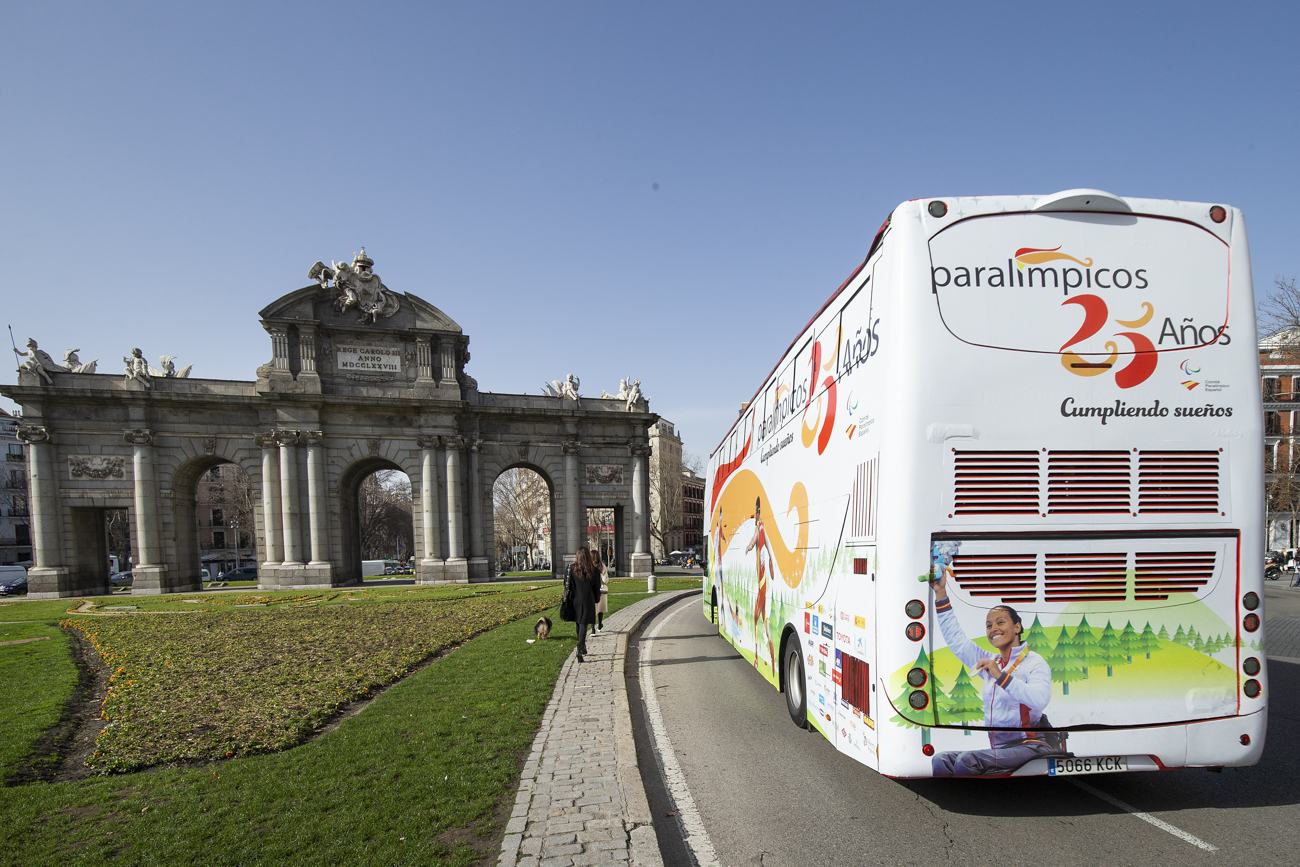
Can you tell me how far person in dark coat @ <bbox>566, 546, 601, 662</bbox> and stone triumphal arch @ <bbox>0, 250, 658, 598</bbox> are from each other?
25.7m

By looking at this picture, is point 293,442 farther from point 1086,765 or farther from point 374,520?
point 374,520

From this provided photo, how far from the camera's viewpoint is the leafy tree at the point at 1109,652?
484 cm

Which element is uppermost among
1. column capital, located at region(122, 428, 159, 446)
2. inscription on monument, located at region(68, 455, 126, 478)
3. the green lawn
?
column capital, located at region(122, 428, 159, 446)

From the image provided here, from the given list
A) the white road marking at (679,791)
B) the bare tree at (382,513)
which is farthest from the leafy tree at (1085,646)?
the bare tree at (382,513)

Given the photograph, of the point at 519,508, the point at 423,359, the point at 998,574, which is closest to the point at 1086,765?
the point at 998,574

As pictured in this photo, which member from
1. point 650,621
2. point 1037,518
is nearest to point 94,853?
point 1037,518

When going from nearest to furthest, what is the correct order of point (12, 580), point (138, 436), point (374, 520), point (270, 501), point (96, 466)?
point (138, 436), point (96, 466), point (270, 501), point (12, 580), point (374, 520)

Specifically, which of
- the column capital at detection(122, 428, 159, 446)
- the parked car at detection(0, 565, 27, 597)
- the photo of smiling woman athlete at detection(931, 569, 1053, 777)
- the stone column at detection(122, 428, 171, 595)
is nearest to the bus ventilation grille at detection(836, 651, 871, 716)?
the photo of smiling woman athlete at detection(931, 569, 1053, 777)

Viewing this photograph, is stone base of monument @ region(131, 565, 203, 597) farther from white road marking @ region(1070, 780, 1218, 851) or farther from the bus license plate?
the bus license plate

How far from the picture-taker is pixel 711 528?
608 inches

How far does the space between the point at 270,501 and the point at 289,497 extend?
1234mm

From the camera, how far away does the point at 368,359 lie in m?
35.3

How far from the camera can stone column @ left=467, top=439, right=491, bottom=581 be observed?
3634cm

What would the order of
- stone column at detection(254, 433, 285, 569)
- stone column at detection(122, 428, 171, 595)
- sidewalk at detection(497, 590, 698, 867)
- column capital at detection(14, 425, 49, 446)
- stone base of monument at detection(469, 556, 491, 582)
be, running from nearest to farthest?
1. sidewalk at detection(497, 590, 698, 867)
2. column capital at detection(14, 425, 49, 446)
3. stone column at detection(122, 428, 171, 595)
4. stone column at detection(254, 433, 285, 569)
5. stone base of monument at detection(469, 556, 491, 582)
